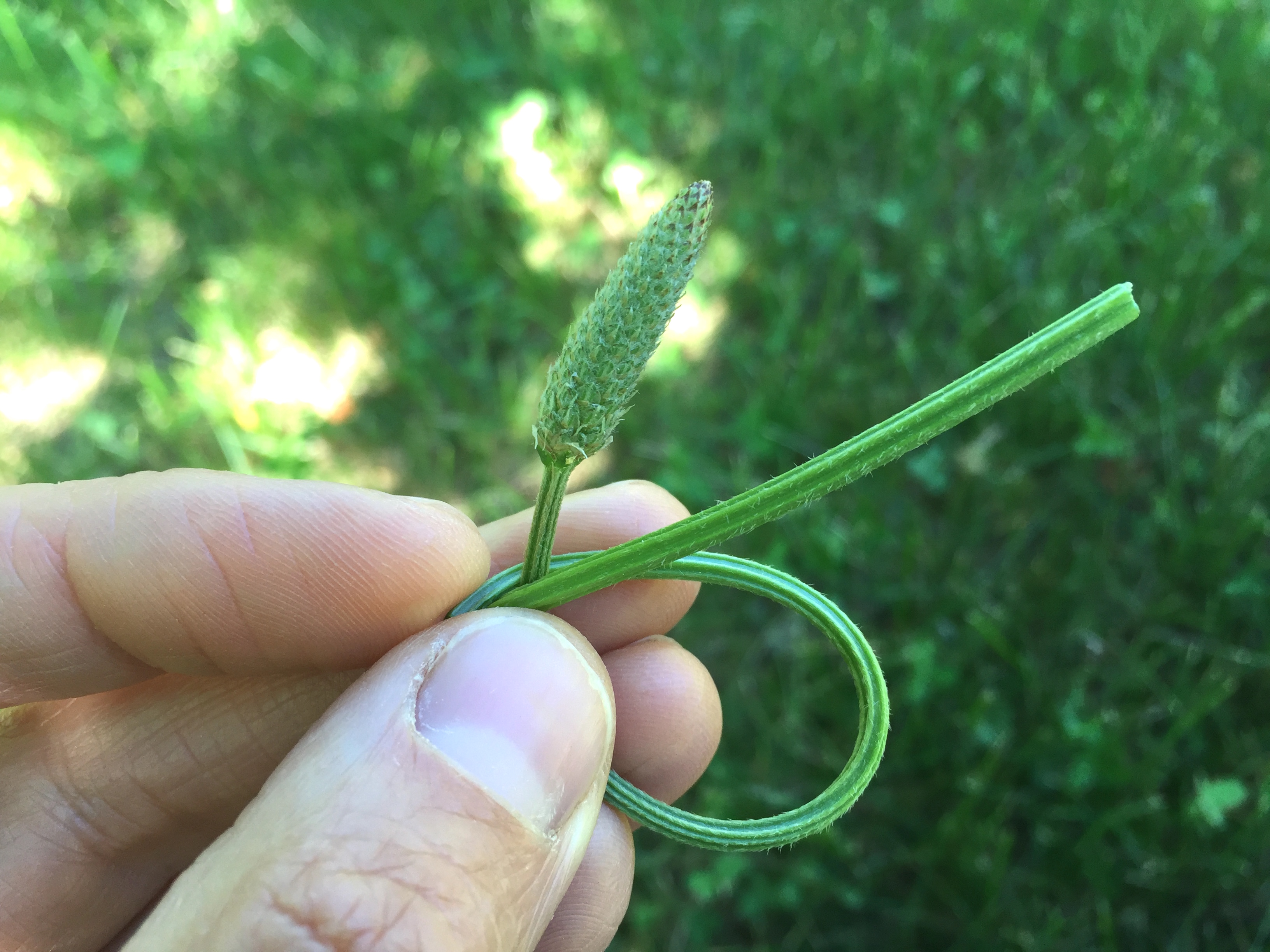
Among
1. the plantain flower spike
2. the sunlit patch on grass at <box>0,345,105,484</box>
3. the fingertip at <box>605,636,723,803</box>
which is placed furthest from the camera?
the sunlit patch on grass at <box>0,345,105,484</box>

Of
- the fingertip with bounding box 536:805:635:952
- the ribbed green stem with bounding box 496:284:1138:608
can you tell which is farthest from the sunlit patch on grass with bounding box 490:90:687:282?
the ribbed green stem with bounding box 496:284:1138:608

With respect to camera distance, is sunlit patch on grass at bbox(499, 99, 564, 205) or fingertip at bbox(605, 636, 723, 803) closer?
fingertip at bbox(605, 636, 723, 803)

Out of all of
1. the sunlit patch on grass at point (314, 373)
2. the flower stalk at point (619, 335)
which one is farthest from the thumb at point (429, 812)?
the sunlit patch on grass at point (314, 373)

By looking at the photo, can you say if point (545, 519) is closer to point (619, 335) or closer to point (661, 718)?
point (619, 335)

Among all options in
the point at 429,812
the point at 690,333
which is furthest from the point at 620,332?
the point at 690,333

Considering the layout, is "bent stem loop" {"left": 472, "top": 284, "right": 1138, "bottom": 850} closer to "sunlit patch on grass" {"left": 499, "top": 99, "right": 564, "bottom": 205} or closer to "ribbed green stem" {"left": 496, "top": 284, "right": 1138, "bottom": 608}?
"ribbed green stem" {"left": 496, "top": 284, "right": 1138, "bottom": 608}

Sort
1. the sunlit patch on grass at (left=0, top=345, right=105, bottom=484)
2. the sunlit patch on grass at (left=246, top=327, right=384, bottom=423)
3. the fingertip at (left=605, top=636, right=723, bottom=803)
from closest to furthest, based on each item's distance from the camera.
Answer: the fingertip at (left=605, top=636, right=723, bottom=803) → the sunlit patch on grass at (left=246, top=327, right=384, bottom=423) → the sunlit patch on grass at (left=0, top=345, right=105, bottom=484)

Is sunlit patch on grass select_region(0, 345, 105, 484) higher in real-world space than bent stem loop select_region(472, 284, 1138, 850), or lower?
higher

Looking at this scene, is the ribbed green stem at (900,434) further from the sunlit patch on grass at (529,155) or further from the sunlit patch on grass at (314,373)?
the sunlit patch on grass at (529,155)
